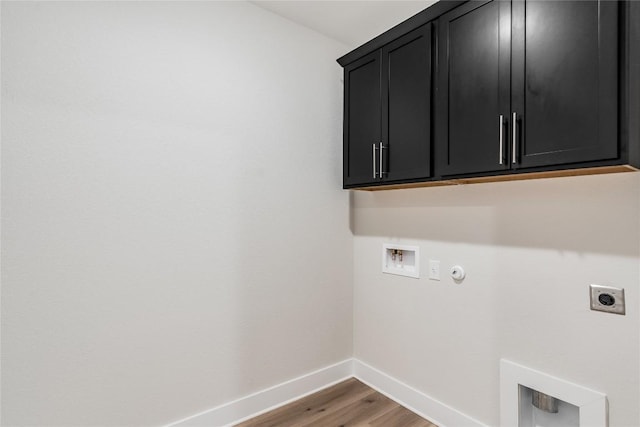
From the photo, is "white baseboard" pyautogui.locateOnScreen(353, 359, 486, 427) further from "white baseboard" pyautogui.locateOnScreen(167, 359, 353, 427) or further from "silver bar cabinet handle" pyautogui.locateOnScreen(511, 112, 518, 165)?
"silver bar cabinet handle" pyautogui.locateOnScreen(511, 112, 518, 165)

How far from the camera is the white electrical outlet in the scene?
2.05 metres

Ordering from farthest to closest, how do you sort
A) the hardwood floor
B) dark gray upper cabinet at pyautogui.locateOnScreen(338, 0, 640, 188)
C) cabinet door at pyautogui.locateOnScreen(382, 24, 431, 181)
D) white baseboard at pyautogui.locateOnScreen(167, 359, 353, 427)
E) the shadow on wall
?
the hardwood floor < white baseboard at pyautogui.locateOnScreen(167, 359, 353, 427) < cabinet door at pyautogui.locateOnScreen(382, 24, 431, 181) < the shadow on wall < dark gray upper cabinet at pyautogui.locateOnScreen(338, 0, 640, 188)

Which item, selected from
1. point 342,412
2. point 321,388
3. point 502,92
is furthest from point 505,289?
point 321,388

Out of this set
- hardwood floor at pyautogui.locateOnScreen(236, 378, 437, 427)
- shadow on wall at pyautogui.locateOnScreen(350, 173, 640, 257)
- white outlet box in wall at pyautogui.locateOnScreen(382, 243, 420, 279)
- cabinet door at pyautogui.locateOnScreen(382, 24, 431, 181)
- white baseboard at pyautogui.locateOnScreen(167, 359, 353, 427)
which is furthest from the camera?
white outlet box in wall at pyautogui.locateOnScreen(382, 243, 420, 279)

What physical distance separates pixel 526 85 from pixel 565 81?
0.14 metres

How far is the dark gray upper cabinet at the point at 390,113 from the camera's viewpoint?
182cm

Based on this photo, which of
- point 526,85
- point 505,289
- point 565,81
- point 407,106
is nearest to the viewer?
point 565,81

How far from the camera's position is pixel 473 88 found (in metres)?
1.59

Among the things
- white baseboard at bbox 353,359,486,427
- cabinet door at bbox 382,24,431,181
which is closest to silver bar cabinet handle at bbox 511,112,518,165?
cabinet door at bbox 382,24,431,181

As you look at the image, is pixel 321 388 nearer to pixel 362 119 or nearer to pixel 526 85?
pixel 362 119

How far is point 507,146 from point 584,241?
1.83 ft

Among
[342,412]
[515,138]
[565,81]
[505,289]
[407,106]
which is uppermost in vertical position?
[407,106]

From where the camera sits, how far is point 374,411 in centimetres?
215

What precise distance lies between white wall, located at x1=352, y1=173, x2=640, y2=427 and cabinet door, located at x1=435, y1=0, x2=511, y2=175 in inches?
12.8
